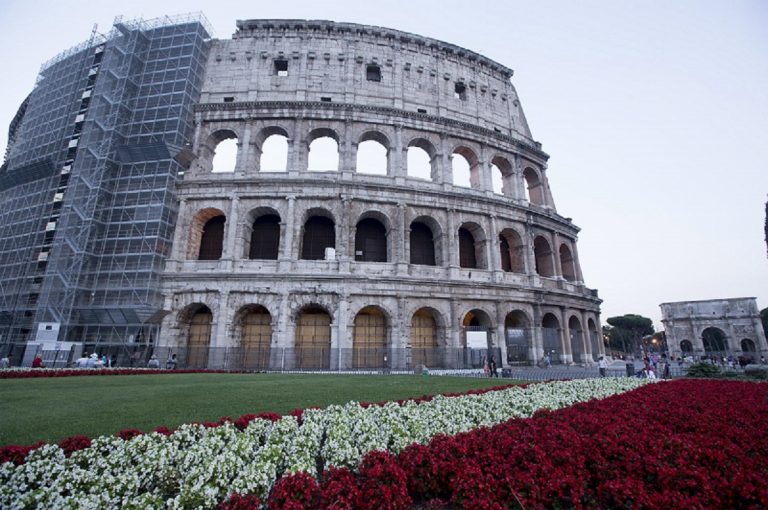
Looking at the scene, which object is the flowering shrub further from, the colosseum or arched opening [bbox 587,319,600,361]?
arched opening [bbox 587,319,600,361]

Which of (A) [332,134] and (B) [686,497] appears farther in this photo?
(A) [332,134]

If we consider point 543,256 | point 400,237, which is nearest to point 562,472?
point 400,237

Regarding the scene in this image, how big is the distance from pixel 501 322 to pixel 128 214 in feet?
78.1

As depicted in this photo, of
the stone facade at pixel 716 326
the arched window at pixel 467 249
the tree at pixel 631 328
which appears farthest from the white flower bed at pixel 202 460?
the tree at pixel 631 328

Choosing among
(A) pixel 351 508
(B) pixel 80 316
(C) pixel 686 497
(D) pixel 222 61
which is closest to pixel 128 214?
(B) pixel 80 316

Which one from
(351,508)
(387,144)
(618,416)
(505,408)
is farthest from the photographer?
(387,144)

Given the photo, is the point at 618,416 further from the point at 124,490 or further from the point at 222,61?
the point at 222,61

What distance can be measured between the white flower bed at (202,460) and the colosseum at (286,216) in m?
14.8

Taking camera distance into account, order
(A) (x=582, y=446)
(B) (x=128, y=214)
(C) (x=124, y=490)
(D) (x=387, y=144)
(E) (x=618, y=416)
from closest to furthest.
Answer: (C) (x=124, y=490), (A) (x=582, y=446), (E) (x=618, y=416), (B) (x=128, y=214), (D) (x=387, y=144)

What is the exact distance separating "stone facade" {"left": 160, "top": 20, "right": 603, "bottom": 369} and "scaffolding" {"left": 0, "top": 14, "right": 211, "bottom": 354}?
1306mm

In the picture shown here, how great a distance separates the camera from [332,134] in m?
24.4

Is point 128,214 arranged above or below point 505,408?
above

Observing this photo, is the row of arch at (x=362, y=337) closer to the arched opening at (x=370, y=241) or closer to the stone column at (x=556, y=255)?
the arched opening at (x=370, y=241)

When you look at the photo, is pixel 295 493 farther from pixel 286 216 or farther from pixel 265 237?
pixel 265 237
